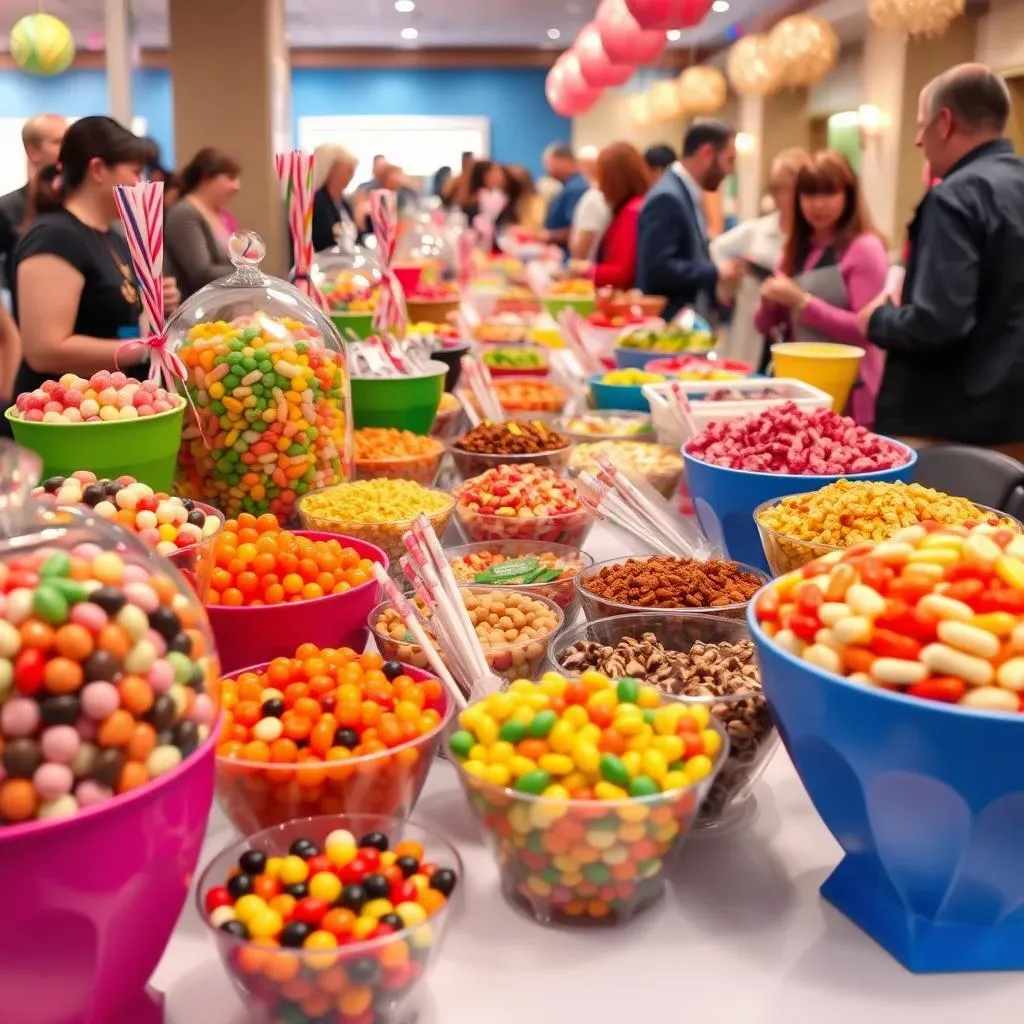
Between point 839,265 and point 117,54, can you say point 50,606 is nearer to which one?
point 839,265

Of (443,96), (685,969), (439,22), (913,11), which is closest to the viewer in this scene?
(685,969)

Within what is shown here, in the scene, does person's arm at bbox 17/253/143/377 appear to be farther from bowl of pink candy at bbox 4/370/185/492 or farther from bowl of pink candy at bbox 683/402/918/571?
bowl of pink candy at bbox 683/402/918/571

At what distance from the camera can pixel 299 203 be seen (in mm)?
2201

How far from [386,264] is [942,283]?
60.1 inches

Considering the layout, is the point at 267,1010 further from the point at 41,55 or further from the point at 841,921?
the point at 41,55

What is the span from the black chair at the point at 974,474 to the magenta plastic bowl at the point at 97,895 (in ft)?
5.88

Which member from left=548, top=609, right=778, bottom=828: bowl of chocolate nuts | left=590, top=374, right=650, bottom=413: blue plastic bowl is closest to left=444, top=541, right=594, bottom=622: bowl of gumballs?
left=548, top=609, right=778, bottom=828: bowl of chocolate nuts

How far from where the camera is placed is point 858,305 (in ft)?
14.8

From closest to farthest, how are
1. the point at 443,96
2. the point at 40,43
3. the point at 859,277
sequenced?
the point at 859,277
the point at 40,43
the point at 443,96

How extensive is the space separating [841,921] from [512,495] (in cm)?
103

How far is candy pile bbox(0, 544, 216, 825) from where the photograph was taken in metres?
0.76

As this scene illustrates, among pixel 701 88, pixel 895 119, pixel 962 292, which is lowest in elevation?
pixel 962 292

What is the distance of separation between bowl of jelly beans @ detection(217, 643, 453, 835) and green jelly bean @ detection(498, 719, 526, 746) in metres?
0.09

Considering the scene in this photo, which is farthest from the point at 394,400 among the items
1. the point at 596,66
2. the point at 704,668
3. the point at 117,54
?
the point at 117,54
